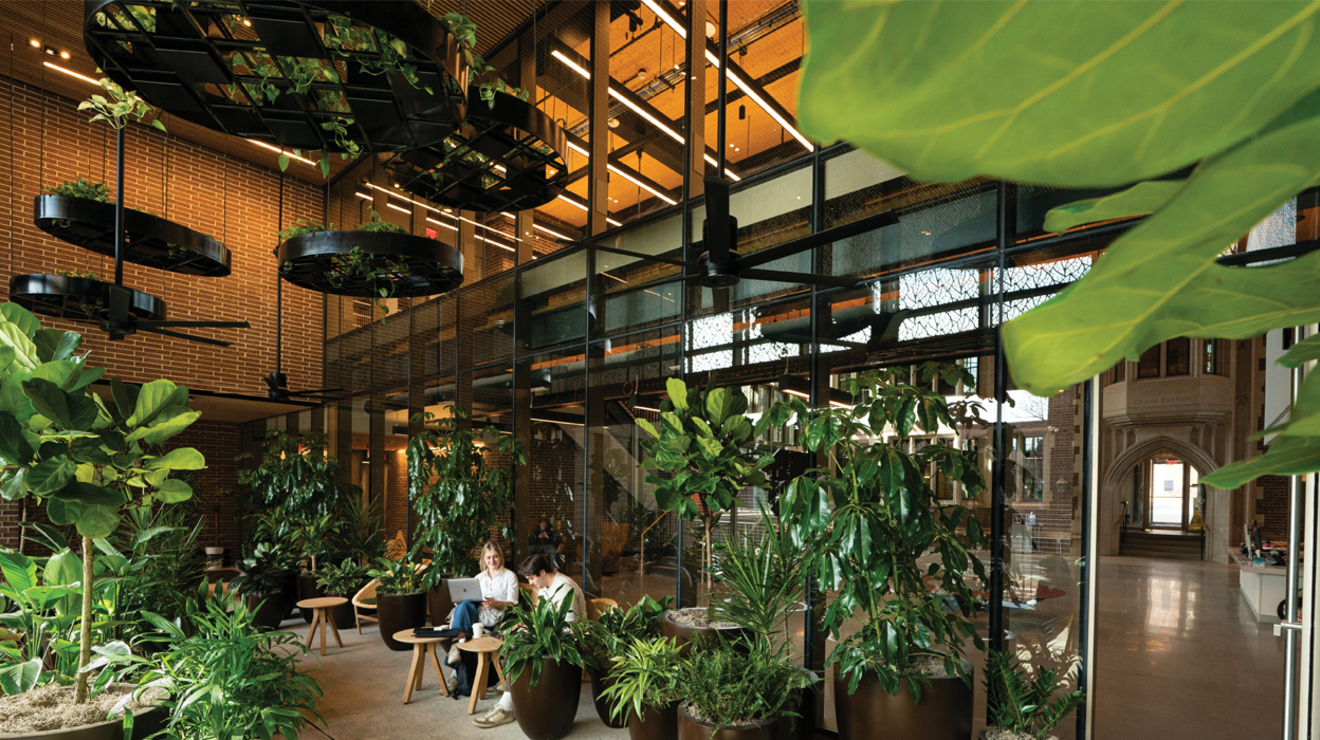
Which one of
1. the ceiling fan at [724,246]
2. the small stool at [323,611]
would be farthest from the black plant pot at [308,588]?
the ceiling fan at [724,246]

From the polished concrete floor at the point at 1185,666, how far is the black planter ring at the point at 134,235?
7570mm

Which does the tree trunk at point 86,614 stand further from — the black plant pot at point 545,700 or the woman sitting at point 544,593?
the woman sitting at point 544,593

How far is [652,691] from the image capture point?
14.7 feet

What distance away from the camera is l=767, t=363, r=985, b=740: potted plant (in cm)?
400

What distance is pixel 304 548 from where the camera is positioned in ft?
30.6

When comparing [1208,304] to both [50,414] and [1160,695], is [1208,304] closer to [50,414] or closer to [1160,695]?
[50,414]

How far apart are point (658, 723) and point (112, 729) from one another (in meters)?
2.88

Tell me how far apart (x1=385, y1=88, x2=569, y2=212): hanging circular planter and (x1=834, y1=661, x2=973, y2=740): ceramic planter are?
3770 mm

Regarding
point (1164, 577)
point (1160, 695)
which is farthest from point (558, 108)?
point (1164, 577)

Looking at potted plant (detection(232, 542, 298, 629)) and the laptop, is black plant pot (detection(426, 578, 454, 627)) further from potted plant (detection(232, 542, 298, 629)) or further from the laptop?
potted plant (detection(232, 542, 298, 629))

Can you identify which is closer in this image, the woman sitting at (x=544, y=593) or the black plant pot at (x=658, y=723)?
the black plant pot at (x=658, y=723)

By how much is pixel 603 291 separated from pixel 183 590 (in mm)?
4605

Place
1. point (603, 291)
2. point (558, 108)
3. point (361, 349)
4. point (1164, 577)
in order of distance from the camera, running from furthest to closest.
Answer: point (1164, 577), point (361, 349), point (558, 108), point (603, 291)

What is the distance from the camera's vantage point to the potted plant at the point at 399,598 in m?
7.48
